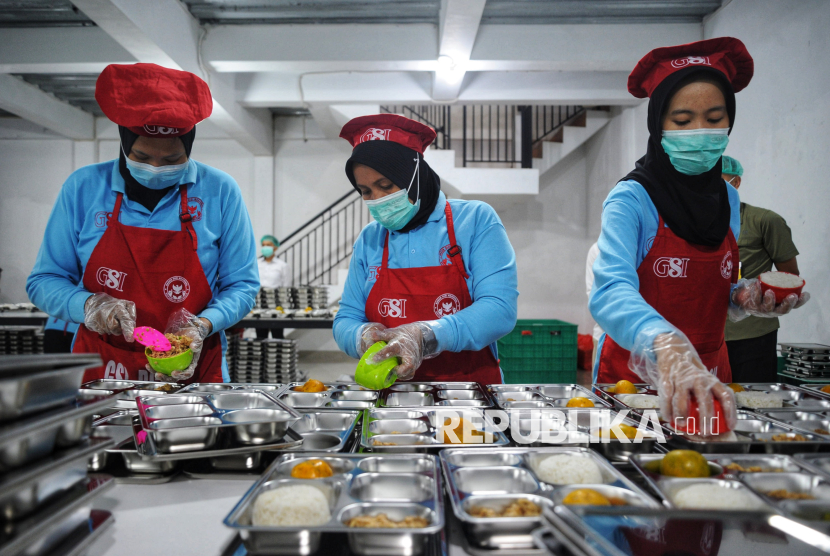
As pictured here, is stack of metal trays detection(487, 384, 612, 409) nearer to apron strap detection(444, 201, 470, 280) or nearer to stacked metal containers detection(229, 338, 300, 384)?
apron strap detection(444, 201, 470, 280)

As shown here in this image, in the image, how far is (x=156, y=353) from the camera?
1.68 metres

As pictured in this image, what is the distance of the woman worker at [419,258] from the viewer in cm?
197

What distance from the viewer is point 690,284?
181 cm

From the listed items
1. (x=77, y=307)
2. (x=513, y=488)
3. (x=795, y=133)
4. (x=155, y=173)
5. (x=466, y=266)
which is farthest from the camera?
(x=795, y=133)

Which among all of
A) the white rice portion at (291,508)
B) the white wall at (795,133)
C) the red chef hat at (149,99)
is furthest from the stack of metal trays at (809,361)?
the red chef hat at (149,99)

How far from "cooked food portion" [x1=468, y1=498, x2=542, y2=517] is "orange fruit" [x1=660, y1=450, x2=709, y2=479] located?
339 millimetres

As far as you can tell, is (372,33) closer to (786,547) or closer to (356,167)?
(356,167)

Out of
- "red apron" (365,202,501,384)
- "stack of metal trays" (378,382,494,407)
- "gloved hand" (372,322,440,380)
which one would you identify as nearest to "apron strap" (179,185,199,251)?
"red apron" (365,202,501,384)

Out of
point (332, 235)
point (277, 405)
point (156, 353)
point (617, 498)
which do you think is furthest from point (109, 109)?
point (332, 235)

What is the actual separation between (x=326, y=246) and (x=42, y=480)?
948 centimetres

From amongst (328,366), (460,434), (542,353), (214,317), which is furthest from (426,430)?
(328,366)

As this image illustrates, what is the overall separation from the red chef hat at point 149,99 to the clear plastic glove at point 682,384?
71.6 inches

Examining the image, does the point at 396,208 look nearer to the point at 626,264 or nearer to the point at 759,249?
the point at 626,264

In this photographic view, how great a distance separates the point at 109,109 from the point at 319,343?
8707 millimetres
